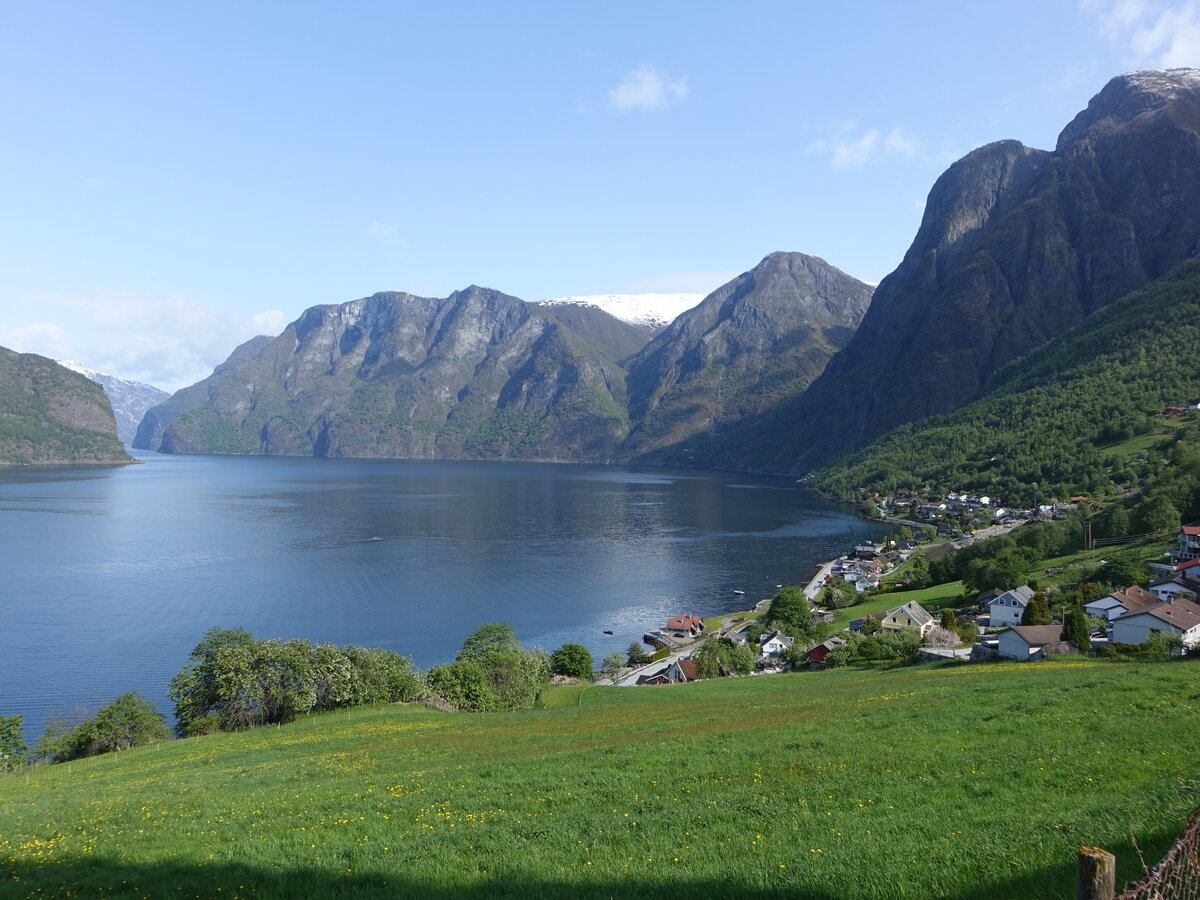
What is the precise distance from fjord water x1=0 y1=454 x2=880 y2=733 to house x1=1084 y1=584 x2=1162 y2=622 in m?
45.1

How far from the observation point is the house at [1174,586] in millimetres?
66000

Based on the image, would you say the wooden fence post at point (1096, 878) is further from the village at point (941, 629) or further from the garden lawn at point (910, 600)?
the garden lawn at point (910, 600)

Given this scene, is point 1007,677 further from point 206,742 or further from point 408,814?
point 206,742

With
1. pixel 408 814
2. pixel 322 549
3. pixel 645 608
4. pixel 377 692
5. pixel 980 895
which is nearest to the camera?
pixel 980 895

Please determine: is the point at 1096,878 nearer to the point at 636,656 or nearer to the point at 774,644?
the point at 774,644

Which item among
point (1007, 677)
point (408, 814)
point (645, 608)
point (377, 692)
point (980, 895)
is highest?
point (980, 895)

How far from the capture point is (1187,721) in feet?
53.7

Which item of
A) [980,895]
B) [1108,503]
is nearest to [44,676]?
[980,895]

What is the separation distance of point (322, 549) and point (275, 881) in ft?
454

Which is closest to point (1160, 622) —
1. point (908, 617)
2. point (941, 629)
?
point (941, 629)

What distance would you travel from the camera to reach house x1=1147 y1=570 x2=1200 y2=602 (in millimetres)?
66000

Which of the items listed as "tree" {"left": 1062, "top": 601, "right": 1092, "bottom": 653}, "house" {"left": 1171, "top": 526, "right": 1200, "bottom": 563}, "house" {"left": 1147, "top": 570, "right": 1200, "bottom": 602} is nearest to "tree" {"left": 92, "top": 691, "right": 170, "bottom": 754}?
"tree" {"left": 1062, "top": 601, "right": 1092, "bottom": 653}

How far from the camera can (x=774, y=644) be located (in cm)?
7406

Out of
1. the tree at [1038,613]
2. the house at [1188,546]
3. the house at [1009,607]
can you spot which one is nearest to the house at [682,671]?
the tree at [1038,613]
